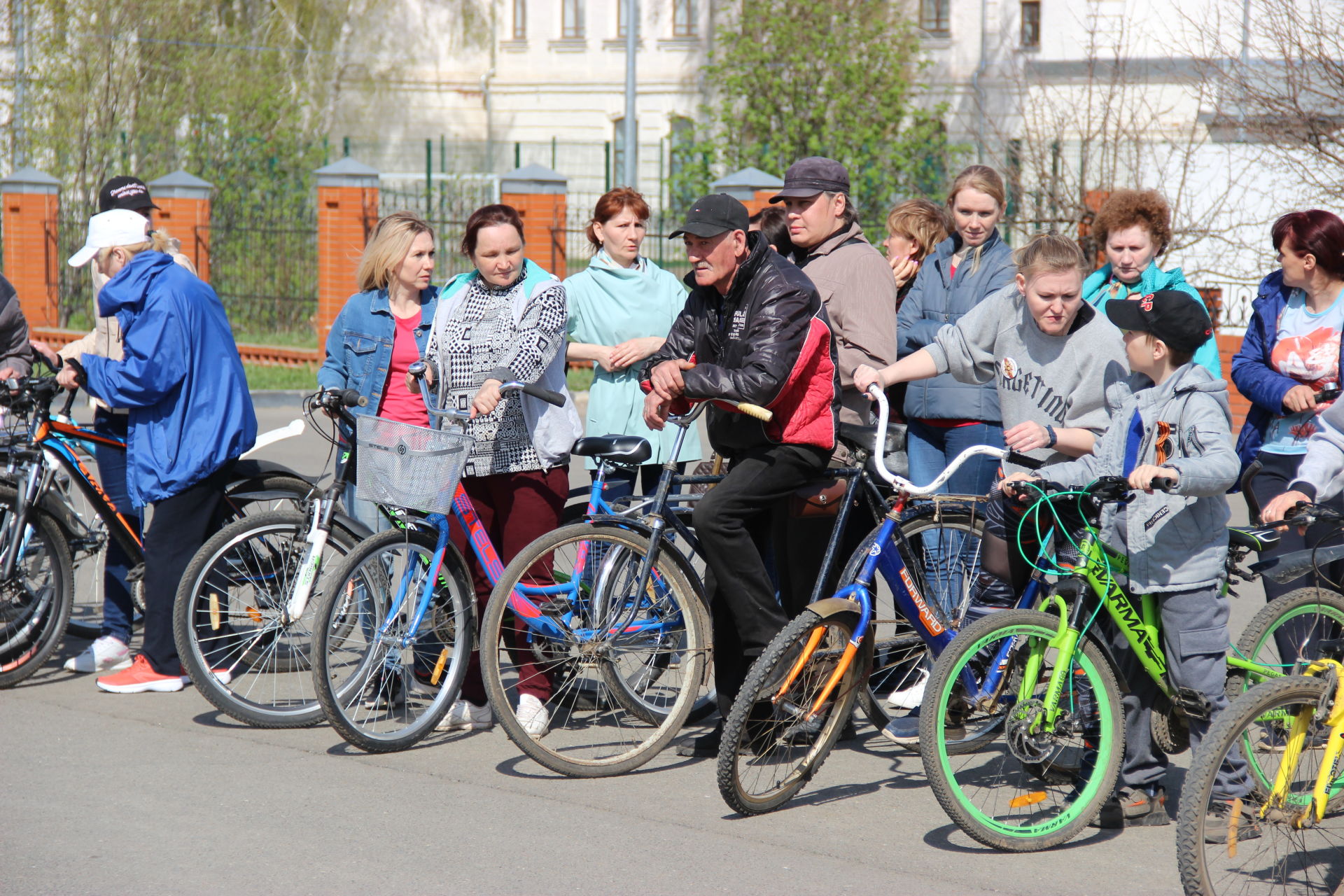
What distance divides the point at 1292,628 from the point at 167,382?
421cm

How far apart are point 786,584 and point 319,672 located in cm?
166

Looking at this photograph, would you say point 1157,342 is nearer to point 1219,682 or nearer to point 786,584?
point 1219,682

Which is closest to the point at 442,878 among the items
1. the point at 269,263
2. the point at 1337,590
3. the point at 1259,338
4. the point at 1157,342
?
the point at 1157,342

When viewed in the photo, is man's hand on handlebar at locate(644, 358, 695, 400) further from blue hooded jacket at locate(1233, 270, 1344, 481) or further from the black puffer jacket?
blue hooded jacket at locate(1233, 270, 1344, 481)

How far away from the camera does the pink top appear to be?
5.96 m

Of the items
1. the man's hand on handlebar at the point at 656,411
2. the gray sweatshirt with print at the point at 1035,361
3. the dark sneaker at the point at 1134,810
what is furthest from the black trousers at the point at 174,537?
the dark sneaker at the point at 1134,810

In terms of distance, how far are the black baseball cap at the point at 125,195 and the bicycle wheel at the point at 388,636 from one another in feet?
8.24

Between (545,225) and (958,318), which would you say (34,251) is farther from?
(958,318)

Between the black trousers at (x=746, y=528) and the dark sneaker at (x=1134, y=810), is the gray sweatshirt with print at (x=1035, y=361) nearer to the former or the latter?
the black trousers at (x=746, y=528)

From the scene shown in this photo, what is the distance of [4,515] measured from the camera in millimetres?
6094

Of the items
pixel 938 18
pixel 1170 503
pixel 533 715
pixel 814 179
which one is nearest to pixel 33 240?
pixel 814 179

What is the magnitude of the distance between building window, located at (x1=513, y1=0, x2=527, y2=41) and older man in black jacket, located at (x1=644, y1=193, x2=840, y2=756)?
1569 inches

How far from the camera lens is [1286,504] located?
4.41m

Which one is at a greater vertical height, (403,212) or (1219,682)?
(403,212)
